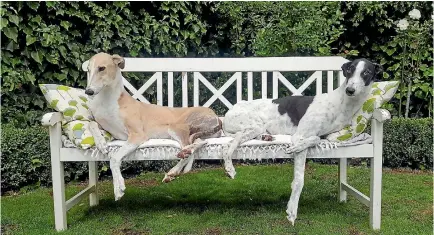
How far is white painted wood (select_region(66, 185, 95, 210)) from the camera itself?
12.5ft

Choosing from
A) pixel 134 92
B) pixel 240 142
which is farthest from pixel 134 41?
pixel 240 142

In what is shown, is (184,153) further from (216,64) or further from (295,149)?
(216,64)

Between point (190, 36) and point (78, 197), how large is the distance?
250 centimetres

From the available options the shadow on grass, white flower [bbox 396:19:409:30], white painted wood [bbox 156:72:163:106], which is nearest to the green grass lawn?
the shadow on grass

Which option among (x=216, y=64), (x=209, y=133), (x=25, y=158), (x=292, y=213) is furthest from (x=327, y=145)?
(x=25, y=158)

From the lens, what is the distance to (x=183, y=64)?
183 inches

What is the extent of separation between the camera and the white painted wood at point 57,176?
145 inches

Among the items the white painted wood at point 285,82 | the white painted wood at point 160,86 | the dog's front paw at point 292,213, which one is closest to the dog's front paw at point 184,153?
the dog's front paw at point 292,213

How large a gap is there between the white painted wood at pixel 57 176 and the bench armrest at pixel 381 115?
241 cm

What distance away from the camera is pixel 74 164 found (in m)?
5.33

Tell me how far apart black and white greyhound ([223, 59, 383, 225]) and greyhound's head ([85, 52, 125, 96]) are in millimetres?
1008

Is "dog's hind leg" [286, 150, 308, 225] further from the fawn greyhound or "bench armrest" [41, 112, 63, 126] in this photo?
"bench armrest" [41, 112, 63, 126]

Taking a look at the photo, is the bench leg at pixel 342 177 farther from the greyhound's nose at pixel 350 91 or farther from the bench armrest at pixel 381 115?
the greyhound's nose at pixel 350 91

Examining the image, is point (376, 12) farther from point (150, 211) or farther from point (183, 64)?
point (150, 211)
